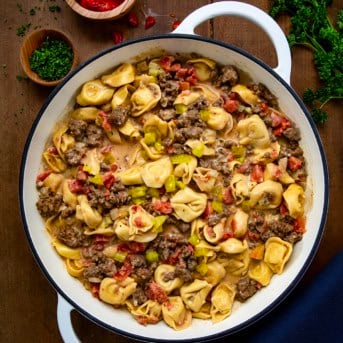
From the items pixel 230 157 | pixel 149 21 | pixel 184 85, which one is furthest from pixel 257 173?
pixel 149 21

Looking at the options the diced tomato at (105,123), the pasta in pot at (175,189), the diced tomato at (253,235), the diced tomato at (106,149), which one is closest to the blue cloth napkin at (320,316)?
the pasta in pot at (175,189)

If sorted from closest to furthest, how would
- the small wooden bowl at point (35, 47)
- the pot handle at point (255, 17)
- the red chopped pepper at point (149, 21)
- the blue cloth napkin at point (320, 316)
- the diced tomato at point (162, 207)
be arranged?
the pot handle at point (255, 17), the blue cloth napkin at point (320, 316), the diced tomato at point (162, 207), the small wooden bowl at point (35, 47), the red chopped pepper at point (149, 21)

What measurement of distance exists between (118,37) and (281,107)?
4.05 feet

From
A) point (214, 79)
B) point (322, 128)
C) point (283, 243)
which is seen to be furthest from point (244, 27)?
point (283, 243)

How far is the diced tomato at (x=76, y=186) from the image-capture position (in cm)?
471

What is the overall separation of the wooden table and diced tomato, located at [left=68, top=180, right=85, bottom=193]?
485mm

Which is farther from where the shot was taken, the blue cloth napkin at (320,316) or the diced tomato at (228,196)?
the diced tomato at (228,196)

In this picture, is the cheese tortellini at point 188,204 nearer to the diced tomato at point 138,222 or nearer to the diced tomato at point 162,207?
the diced tomato at point 162,207

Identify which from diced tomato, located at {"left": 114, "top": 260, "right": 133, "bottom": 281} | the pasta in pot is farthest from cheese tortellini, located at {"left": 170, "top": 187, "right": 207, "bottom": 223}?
diced tomato, located at {"left": 114, "top": 260, "right": 133, "bottom": 281}

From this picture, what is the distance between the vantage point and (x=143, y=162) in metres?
4.73

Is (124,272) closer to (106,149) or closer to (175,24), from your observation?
(106,149)

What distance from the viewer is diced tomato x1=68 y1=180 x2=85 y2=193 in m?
4.71

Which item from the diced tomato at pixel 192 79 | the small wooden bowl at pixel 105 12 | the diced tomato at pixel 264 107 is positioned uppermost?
the small wooden bowl at pixel 105 12

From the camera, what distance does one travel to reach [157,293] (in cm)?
467
